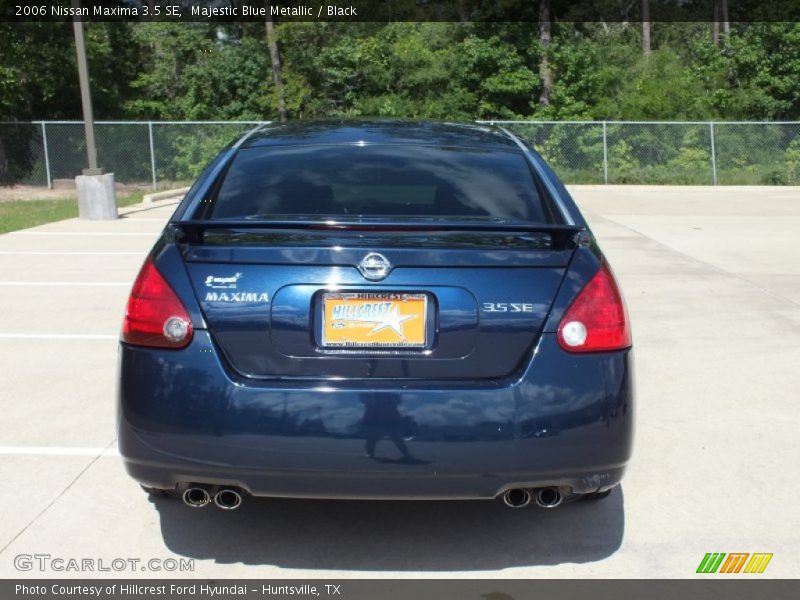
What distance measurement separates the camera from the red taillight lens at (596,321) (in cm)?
334

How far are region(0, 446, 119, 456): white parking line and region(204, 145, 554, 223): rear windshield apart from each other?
A: 158 cm

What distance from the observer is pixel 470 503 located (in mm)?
4184

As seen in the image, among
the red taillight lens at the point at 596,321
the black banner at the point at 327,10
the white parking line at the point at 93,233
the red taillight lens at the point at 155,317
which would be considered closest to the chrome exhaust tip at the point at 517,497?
the red taillight lens at the point at 596,321

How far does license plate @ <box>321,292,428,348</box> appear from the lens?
10.8 feet

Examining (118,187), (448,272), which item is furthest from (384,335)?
(118,187)

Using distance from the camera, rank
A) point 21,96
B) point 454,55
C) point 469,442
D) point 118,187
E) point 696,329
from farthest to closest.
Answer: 1. point 454,55
2. point 21,96
3. point 118,187
4. point 696,329
5. point 469,442

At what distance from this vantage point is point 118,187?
27.7 meters

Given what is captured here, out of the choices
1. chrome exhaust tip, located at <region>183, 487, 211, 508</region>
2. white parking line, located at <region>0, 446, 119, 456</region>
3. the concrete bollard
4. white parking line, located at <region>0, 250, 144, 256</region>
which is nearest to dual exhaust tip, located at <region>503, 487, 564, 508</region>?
chrome exhaust tip, located at <region>183, 487, 211, 508</region>

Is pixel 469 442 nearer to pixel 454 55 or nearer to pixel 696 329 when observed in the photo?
pixel 696 329

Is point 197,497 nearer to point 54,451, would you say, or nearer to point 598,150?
point 54,451

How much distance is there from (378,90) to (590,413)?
33.0m

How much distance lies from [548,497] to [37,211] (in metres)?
19.1
